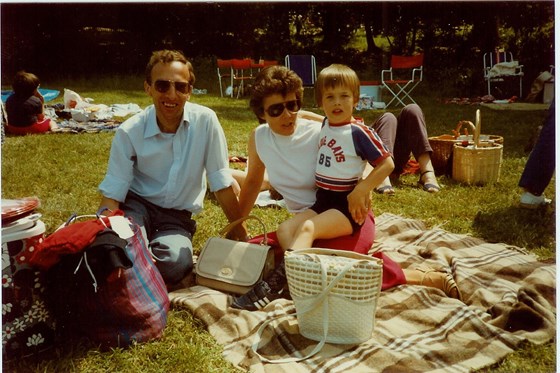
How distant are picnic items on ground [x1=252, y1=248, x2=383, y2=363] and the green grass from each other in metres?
0.44

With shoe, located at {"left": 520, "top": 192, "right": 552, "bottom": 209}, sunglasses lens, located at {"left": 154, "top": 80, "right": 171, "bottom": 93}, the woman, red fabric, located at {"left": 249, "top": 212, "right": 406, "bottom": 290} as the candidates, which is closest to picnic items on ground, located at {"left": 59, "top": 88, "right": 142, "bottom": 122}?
sunglasses lens, located at {"left": 154, "top": 80, "right": 171, "bottom": 93}

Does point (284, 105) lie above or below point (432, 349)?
above

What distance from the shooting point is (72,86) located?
14992 mm

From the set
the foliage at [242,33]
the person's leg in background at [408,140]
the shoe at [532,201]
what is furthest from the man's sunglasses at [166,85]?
the foliage at [242,33]

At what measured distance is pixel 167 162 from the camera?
137 inches

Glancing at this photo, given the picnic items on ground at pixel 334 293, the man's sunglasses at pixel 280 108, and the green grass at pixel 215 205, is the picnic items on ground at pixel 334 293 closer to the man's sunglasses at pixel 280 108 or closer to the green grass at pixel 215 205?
the green grass at pixel 215 205

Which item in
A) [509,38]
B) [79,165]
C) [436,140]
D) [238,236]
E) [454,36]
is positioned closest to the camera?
[238,236]

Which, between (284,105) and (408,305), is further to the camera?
(284,105)

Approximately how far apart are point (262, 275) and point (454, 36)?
575 inches

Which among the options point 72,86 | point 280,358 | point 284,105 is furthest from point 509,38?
point 280,358

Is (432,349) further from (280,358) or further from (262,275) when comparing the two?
(262,275)

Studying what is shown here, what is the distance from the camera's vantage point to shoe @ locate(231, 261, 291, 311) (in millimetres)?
2920

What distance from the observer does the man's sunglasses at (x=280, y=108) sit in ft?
10.6

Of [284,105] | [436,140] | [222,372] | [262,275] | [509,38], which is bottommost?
[222,372]
